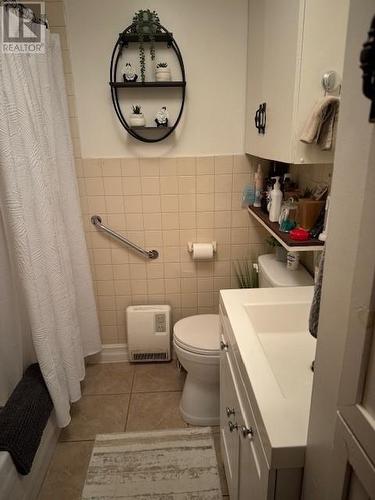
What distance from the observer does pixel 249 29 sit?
1.77 m

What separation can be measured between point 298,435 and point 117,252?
5.43ft

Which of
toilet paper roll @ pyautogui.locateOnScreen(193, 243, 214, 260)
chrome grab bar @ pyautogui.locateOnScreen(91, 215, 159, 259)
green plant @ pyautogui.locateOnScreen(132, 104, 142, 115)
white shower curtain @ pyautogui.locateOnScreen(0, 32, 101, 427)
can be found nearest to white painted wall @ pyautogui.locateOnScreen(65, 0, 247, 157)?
green plant @ pyautogui.locateOnScreen(132, 104, 142, 115)

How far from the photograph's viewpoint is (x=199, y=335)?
1822 mm

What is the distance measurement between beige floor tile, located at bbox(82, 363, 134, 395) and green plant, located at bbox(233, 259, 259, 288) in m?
1.03

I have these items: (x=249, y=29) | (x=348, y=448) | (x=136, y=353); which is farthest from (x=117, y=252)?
(x=348, y=448)

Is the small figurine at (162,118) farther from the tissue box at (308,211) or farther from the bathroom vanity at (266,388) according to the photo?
the bathroom vanity at (266,388)

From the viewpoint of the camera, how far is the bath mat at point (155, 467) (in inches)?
58.4

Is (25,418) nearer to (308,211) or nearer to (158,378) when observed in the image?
(158,378)

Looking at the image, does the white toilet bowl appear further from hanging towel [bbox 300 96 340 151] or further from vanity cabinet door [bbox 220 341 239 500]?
hanging towel [bbox 300 96 340 151]

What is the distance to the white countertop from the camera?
731 millimetres

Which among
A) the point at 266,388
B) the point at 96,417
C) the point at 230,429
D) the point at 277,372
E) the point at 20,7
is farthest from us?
the point at 96,417

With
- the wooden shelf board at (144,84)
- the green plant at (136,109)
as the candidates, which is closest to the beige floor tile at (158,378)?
the green plant at (136,109)

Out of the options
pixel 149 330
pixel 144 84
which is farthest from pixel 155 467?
pixel 144 84

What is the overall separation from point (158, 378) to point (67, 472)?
30.8 inches
